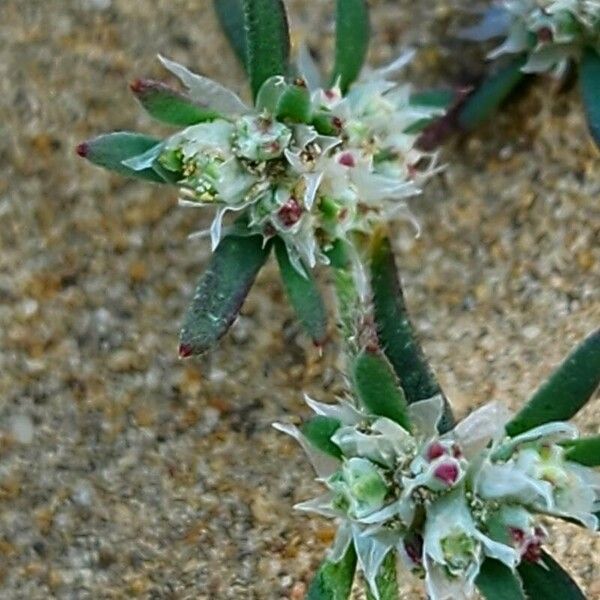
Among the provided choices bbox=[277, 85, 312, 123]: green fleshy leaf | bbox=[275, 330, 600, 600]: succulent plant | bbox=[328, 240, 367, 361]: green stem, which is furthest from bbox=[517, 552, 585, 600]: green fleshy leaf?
bbox=[277, 85, 312, 123]: green fleshy leaf

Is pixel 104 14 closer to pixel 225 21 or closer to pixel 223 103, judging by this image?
pixel 225 21

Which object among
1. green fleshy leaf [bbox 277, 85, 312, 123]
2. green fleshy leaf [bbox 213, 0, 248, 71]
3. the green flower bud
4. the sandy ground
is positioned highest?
green fleshy leaf [bbox 277, 85, 312, 123]

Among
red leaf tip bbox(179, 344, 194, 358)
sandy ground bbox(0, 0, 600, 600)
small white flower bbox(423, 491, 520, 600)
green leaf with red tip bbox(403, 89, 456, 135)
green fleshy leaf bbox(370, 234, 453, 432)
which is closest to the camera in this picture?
small white flower bbox(423, 491, 520, 600)

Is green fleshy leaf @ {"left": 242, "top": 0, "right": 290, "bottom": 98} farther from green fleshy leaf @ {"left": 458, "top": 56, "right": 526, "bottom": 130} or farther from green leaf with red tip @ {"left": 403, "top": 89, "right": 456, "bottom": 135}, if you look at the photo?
green fleshy leaf @ {"left": 458, "top": 56, "right": 526, "bottom": 130}

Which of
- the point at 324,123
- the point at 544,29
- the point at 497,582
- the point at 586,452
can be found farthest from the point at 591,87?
the point at 497,582

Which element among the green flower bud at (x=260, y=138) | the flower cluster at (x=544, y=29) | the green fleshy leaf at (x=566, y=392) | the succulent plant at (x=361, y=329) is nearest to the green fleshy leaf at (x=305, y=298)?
the succulent plant at (x=361, y=329)

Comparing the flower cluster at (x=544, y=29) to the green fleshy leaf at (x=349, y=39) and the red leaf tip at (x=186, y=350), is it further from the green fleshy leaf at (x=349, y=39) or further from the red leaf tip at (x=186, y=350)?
the red leaf tip at (x=186, y=350)

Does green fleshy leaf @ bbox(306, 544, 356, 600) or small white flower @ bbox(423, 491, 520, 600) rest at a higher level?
small white flower @ bbox(423, 491, 520, 600)

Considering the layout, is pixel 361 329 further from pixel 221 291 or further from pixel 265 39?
pixel 265 39
